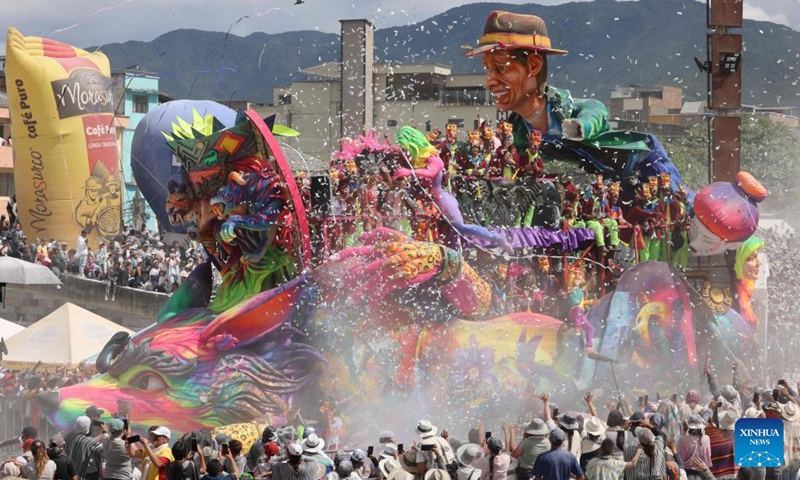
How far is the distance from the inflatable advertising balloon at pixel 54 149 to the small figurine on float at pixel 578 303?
14028mm

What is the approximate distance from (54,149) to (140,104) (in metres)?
19.0

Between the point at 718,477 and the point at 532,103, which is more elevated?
the point at 532,103

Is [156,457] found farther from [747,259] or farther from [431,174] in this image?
[747,259]

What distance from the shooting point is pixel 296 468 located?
12.3m

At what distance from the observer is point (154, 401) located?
19422 mm

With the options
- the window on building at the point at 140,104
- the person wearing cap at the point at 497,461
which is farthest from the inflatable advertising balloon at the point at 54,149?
the person wearing cap at the point at 497,461

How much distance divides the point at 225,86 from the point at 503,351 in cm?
9382

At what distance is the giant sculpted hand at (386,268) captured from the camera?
19203mm

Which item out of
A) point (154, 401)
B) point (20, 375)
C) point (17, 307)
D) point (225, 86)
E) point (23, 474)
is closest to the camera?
point (23, 474)

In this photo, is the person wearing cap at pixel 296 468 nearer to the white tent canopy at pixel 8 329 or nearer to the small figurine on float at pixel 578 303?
the small figurine on float at pixel 578 303

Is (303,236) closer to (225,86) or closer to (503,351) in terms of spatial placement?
(503,351)

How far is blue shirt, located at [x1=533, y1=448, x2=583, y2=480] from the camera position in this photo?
39.6 feet

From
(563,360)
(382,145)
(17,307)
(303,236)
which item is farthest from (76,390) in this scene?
(17,307)

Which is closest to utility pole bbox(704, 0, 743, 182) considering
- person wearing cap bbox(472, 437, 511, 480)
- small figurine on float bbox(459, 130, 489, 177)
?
small figurine on float bbox(459, 130, 489, 177)
